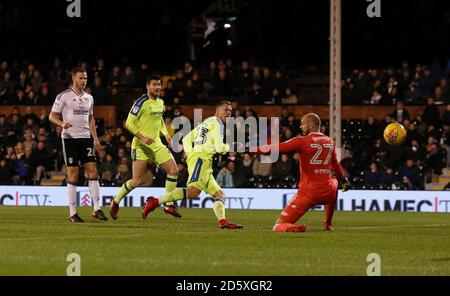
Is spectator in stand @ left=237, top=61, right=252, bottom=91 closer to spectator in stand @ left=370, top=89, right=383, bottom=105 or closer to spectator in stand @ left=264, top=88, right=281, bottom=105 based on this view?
spectator in stand @ left=264, top=88, right=281, bottom=105

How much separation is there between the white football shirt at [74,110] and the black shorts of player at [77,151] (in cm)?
8

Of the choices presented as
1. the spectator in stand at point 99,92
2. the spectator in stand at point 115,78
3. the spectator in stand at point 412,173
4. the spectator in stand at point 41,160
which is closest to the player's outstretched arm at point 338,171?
the spectator in stand at point 412,173

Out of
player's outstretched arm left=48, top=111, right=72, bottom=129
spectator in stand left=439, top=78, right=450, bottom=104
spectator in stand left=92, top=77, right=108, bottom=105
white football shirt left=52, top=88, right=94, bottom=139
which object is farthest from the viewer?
spectator in stand left=92, top=77, right=108, bottom=105

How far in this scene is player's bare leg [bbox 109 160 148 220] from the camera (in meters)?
18.0

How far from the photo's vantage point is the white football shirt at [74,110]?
17500 mm

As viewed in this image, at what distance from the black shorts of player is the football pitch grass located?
38.4 inches

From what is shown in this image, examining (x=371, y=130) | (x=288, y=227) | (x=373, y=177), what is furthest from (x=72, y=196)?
(x=371, y=130)

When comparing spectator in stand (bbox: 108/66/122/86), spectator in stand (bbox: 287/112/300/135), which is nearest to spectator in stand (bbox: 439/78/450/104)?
spectator in stand (bbox: 287/112/300/135)

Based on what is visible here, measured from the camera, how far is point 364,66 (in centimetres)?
3641

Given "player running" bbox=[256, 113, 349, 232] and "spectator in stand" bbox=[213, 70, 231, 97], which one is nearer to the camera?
"player running" bbox=[256, 113, 349, 232]

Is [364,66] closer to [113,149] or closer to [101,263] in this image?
[113,149]

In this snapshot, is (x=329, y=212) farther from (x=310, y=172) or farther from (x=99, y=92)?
(x=99, y=92)

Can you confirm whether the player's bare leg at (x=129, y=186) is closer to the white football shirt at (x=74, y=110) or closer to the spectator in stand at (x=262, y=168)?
the white football shirt at (x=74, y=110)

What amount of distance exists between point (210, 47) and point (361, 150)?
9.88m
